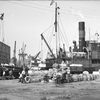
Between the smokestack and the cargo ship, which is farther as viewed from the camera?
the smokestack

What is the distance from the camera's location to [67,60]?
66.8m

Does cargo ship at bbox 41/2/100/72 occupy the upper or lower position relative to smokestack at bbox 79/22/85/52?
lower

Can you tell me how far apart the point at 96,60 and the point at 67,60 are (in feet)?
30.4

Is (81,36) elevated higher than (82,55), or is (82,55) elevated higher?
(81,36)

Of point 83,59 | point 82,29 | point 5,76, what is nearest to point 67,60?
point 83,59

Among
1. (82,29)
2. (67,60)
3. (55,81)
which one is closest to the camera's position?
(55,81)

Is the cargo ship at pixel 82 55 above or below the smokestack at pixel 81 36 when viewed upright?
below

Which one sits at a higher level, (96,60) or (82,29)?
(82,29)

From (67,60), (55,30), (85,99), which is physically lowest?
(85,99)

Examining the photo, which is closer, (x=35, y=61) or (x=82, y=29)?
(x=82, y=29)

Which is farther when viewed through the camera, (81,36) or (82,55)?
(81,36)

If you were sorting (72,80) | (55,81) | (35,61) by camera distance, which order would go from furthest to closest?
1. (35,61)
2. (72,80)
3. (55,81)

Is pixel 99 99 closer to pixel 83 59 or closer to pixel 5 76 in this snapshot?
pixel 5 76

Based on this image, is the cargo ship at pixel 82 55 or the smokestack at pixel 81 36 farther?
the smokestack at pixel 81 36
